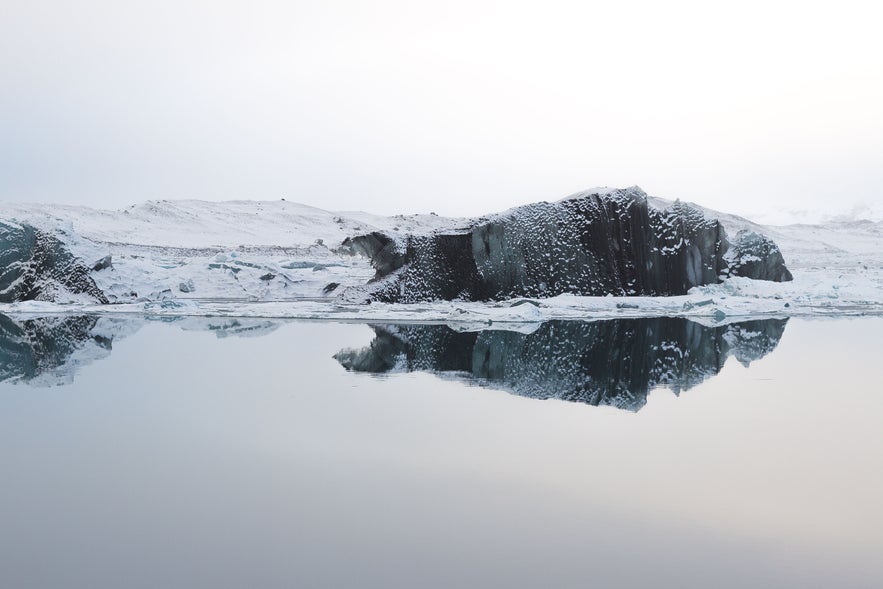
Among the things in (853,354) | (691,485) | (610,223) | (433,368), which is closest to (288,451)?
(691,485)

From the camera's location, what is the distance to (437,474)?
4.17 m

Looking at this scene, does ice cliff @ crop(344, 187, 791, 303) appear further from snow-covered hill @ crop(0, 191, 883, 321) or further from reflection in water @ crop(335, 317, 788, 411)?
reflection in water @ crop(335, 317, 788, 411)

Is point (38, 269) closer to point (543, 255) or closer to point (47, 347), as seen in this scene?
point (47, 347)

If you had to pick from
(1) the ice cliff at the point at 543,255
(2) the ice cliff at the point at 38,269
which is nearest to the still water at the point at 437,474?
(1) the ice cliff at the point at 543,255

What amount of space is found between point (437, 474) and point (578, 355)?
5072 millimetres

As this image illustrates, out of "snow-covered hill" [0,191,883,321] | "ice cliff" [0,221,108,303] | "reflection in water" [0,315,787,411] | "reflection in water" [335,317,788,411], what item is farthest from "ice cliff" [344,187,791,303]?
"ice cliff" [0,221,108,303]

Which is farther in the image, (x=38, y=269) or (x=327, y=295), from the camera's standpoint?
(x=327, y=295)

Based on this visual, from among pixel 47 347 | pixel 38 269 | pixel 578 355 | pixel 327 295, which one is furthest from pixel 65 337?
pixel 327 295

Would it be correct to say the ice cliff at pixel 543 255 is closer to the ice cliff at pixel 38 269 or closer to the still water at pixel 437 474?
the ice cliff at pixel 38 269

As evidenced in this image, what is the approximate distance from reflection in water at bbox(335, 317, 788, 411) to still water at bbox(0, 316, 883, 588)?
7 centimetres

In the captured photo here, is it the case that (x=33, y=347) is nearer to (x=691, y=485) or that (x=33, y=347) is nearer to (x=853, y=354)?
(x=691, y=485)

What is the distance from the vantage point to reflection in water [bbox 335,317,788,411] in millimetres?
7004

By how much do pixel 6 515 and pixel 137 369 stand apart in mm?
4481

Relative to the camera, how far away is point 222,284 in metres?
20.3
